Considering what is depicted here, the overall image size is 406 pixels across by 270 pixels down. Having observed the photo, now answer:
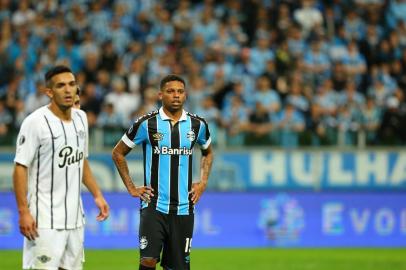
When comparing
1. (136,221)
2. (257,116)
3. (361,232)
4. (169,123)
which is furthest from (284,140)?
(169,123)

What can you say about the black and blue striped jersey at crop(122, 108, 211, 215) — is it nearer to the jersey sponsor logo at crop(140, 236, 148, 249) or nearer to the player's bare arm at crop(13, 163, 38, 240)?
the jersey sponsor logo at crop(140, 236, 148, 249)

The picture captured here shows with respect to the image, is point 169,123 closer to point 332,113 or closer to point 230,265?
Answer: point 230,265

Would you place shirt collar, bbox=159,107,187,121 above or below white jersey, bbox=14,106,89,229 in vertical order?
above

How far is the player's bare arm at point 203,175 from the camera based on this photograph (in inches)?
296

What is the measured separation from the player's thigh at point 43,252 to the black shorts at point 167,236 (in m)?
1.21

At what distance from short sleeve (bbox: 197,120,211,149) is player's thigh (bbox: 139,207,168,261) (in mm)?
762

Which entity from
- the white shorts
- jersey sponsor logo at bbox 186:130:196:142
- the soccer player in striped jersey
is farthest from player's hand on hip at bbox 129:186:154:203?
the white shorts

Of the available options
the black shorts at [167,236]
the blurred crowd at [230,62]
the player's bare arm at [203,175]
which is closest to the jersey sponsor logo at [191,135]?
the player's bare arm at [203,175]

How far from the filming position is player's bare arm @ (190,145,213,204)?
7520 mm

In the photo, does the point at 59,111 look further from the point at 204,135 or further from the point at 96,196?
the point at 204,135

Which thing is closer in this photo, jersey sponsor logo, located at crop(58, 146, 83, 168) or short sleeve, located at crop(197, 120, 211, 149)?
jersey sponsor logo, located at crop(58, 146, 83, 168)

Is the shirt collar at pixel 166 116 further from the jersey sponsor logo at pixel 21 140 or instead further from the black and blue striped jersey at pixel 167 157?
the jersey sponsor logo at pixel 21 140

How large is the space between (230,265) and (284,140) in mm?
3749

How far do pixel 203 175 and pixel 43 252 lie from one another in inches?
75.6
